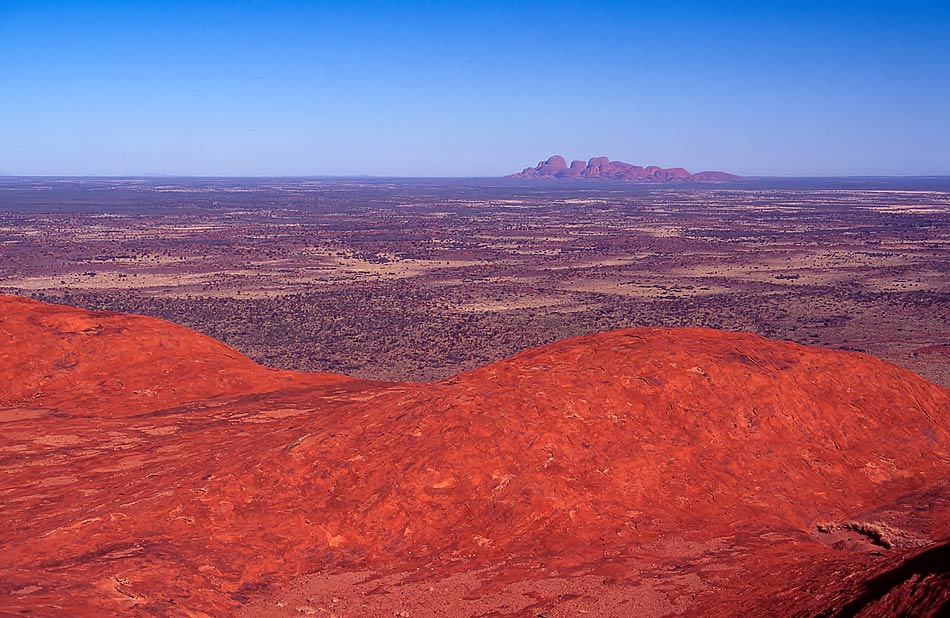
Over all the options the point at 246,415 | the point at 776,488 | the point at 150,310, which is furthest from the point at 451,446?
the point at 150,310

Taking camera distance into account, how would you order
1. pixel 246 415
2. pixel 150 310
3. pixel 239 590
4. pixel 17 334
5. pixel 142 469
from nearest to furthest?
1. pixel 239 590
2. pixel 142 469
3. pixel 246 415
4. pixel 17 334
5. pixel 150 310

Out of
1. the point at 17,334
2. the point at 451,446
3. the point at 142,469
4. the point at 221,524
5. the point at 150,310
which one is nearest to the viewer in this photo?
the point at 221,524

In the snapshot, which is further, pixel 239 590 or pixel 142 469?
pixel 142 469

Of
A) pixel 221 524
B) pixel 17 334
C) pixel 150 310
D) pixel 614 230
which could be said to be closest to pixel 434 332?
pixel 150 310

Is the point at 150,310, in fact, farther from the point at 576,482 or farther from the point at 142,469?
the point at 576,482

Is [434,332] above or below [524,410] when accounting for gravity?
below

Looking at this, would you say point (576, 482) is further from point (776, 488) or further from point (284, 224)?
point (284, 224)
